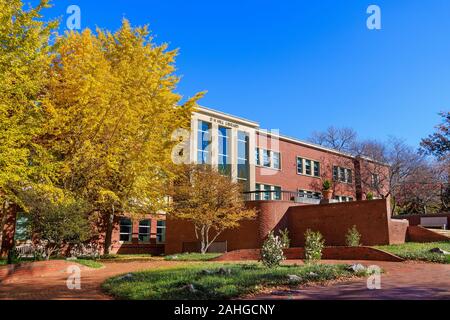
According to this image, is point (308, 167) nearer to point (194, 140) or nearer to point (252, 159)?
point (252, 159)

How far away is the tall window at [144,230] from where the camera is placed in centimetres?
3434

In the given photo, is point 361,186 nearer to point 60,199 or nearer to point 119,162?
point 119,162

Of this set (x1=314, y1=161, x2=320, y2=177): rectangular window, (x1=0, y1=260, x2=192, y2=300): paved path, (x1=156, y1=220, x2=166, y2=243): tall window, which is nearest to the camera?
(x1=0, y1=260, x2=192, y2=300): paved path

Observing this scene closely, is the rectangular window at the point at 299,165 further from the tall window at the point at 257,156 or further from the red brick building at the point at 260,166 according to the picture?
the tall window at the point at 257,156

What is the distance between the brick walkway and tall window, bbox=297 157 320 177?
2837cm

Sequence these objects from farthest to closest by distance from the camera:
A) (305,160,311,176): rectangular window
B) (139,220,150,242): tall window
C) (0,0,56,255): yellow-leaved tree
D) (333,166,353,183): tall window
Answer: (333,166,353,183): tall window, (305,160,311,176): rectangular window, (139,220,150,242): tall window, (0,0,56,255): yellow-leaved tree

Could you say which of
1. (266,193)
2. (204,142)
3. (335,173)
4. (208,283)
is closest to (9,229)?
(204,142)

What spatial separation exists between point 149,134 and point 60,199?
5531mm

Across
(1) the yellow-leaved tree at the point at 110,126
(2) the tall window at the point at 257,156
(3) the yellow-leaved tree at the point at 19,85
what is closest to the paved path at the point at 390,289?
(3) the yellow-leaved tree at the point at 19,85

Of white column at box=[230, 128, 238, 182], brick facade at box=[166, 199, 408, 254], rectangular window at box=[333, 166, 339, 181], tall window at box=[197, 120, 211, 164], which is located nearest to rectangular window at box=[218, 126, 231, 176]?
white column at box=[230, 128, 238, 182]

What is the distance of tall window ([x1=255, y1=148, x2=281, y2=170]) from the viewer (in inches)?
1574

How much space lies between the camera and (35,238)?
1967 cm

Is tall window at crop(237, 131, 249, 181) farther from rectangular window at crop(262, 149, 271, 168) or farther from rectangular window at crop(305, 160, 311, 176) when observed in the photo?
rectangular window at crop(305, 160, 311, 176)
